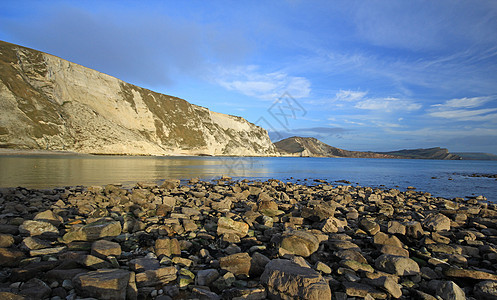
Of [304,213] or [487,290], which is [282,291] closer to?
[487,290]

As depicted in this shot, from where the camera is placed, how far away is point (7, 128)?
50406mm

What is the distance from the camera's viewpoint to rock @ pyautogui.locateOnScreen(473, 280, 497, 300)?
3.89 m

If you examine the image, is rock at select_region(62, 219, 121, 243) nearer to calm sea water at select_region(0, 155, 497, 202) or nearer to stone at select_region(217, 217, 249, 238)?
stone at select_region(217, 217, 249, 238)

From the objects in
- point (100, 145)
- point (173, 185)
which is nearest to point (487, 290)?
point (173, 185)

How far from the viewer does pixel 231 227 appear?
20.5 feet

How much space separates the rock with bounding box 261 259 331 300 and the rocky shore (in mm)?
13

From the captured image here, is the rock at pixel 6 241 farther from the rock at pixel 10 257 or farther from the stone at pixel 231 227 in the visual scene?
the stone at pixel 231 227

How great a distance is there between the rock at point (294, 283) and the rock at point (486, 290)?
2656 mm

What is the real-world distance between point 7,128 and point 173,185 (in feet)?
185

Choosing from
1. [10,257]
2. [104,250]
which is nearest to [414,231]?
[104,250]

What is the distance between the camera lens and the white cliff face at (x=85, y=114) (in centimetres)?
5491

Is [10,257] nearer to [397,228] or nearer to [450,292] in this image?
[450,292]

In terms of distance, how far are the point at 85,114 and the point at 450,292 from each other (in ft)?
261

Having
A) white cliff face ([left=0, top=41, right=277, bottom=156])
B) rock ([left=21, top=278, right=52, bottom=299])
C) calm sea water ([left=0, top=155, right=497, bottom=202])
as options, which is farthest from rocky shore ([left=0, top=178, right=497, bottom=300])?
white cliff face ([left=0, top=41, right=277, bottom=156])
